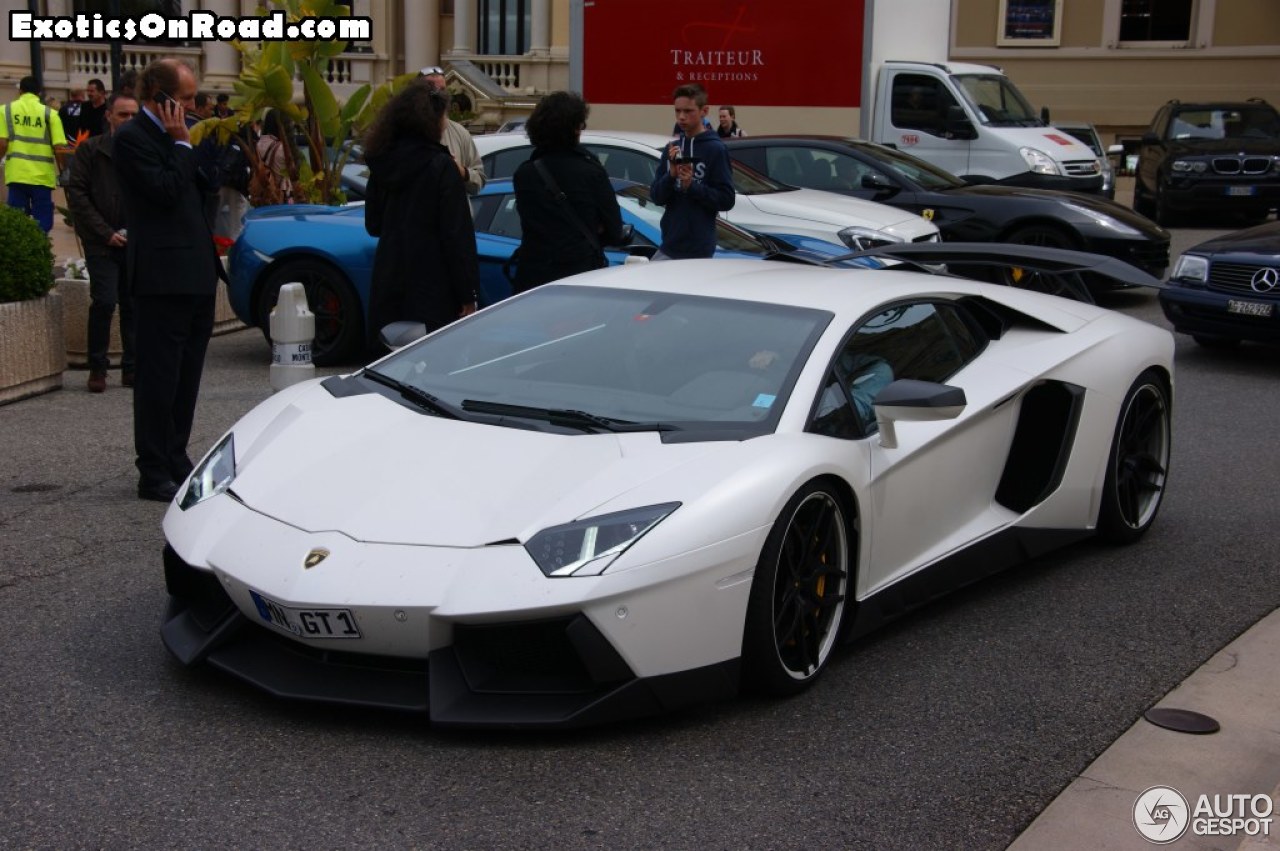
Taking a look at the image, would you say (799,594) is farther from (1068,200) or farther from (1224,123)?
(1224,123)

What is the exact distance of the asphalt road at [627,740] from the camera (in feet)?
12.2

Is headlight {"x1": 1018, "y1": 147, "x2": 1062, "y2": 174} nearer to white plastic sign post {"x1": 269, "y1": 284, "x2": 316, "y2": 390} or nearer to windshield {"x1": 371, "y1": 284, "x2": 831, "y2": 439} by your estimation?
white plastic sign post {"x1": 269, "y1": 284, "x2": 316, "y2": 390}

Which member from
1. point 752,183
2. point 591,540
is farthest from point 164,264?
point 752,183

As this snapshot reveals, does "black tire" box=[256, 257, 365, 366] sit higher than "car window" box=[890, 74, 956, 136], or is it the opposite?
"car window" box=[890, 74, 956, 136]

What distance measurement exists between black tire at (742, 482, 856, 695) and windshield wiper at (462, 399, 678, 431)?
18.9 inches

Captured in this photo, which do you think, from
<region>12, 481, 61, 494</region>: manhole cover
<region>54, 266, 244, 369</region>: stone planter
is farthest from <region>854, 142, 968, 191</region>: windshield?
<region>12, 481, 61, 494</region>: manhole cover

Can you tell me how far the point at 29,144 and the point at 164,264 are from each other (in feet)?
29.3

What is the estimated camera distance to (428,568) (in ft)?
13.4

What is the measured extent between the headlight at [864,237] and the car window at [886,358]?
6.31 meters

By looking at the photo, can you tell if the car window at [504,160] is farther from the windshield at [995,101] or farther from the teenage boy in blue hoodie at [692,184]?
the windshield at [995,101]

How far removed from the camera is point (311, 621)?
4.11 metres

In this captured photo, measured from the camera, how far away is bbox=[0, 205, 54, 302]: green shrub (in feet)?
29.3

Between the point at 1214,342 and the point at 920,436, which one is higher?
the point at 920,436

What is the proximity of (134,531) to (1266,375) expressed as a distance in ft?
25.5
